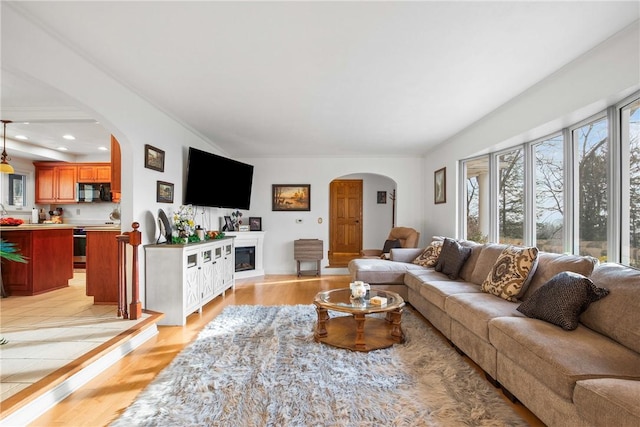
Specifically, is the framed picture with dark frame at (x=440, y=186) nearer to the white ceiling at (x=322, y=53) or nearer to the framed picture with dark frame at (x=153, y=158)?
the white ceiling at (x=322, y=53)

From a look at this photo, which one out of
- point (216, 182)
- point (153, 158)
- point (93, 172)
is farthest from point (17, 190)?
point (153, 158)

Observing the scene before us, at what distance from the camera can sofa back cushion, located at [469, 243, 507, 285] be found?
3.27m

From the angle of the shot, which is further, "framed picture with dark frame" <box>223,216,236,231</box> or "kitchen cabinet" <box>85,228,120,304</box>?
"framed picture with dark frame" <box>223,216,236,231</box>

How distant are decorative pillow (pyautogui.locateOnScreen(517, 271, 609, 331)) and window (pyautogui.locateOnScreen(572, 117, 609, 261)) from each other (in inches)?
34.7

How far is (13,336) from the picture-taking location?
2.64m

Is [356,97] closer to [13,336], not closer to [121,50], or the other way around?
[121,50]

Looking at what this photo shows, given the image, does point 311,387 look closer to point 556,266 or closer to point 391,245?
point 556,266

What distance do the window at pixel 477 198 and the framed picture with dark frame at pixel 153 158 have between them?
4.24 meters

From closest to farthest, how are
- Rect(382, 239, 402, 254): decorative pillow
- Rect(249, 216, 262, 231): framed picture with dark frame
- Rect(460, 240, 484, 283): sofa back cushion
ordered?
Rect(460, 240, 484, 283): sofa back cushion
Rect(382, 239, 402, 254): decorative pillow
Rect(249, 216, 262, 231): framed picture with dark frame

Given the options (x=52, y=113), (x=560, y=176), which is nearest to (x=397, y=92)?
(x=560, y=176)

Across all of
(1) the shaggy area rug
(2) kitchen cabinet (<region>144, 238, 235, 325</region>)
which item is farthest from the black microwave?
(1) the shaggy area rug

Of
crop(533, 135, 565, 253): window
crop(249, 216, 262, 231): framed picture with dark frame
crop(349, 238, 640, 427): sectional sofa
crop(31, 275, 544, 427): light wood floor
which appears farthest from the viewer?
crop(249, 216, 262, 231): framed picture with dark frame

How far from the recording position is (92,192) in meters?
6.40

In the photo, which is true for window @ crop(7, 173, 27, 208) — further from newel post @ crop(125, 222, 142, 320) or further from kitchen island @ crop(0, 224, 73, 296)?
newel post @ crop(125, 222, 142, 320)
